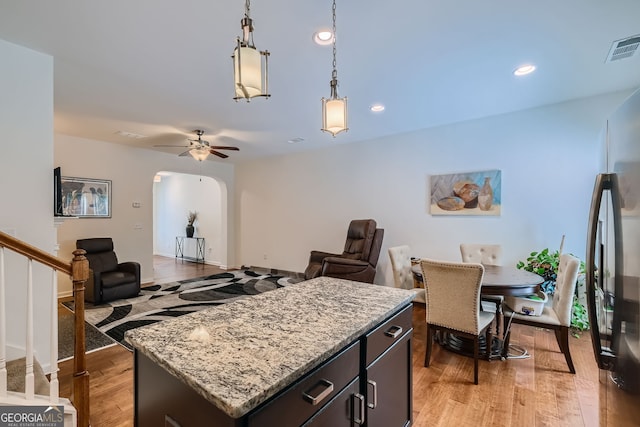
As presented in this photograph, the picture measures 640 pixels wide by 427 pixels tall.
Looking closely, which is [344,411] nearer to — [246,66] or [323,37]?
[246,66]

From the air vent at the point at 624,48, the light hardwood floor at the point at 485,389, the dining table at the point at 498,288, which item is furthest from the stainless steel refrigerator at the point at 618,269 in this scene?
the air vent at the point at 624,48

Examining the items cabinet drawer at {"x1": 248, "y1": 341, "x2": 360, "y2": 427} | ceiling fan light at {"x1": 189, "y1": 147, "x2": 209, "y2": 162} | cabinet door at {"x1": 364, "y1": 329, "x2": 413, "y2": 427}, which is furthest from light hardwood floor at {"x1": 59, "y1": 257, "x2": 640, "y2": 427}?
ceiling fan light at {"x1": 189, "y1": 147, "x2": 209, "y2": 162}

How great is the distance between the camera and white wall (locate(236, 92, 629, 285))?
3391 millimetres

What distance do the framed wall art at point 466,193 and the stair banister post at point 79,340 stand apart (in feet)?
13.6

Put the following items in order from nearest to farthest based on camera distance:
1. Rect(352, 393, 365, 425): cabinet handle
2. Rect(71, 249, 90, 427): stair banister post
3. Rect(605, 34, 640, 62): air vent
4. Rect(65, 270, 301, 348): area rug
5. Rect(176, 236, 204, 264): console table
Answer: Rect(352, 393, 365, 425): cabinet handle → Rect(71, 249, 90, 427): stair banister post → Rect(605, 34, 640, 62): air vent → Rect(65, 270, 301, 348): area rug → Rect(176, 236, 204, 264): console table

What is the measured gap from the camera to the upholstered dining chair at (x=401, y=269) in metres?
3.30

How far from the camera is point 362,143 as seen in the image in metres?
5.16

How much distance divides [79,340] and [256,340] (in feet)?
4.73

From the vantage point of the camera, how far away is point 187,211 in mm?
8492

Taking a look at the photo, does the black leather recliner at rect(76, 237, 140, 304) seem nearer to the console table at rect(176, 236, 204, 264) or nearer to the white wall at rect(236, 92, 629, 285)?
the white wall at rect(236, 92, 629, 285)

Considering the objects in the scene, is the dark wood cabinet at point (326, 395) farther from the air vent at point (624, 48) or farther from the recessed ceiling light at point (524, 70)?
the air vent at point (624, 48)

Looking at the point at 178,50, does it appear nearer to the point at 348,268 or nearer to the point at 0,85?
the point at 0,85

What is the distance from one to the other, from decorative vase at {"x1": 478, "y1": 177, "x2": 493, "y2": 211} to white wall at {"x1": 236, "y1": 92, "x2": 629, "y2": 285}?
164 millimetres

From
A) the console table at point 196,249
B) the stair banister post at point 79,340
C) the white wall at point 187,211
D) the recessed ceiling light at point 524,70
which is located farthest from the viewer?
the console table at point 196,249
